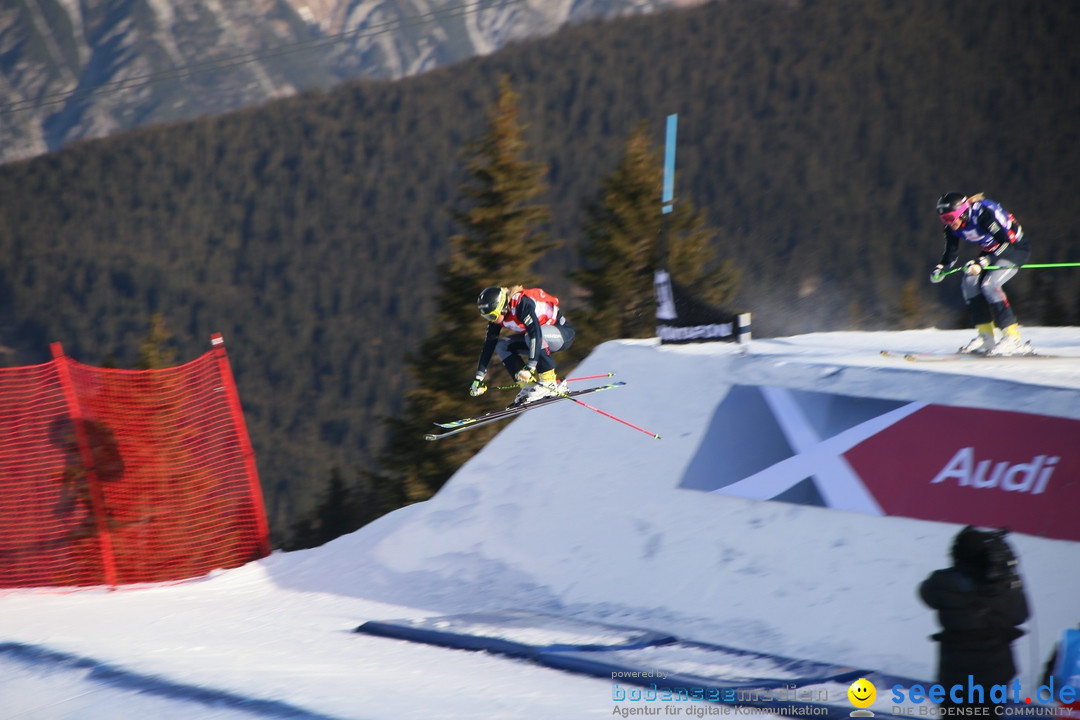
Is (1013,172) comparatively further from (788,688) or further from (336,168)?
(788,688)

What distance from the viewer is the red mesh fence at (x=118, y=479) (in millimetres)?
9289

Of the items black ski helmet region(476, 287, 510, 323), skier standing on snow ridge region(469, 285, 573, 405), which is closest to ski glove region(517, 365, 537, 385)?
skier standing on snow ridge region(469, 285, 573, 405)

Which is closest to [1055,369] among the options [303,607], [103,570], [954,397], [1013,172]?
[954,397]

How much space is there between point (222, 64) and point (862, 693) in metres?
101

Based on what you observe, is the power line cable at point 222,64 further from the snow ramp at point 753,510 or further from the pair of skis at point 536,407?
the snow ramp at point 753,510

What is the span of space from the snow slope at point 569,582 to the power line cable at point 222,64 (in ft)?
281

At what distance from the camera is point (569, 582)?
845 cm

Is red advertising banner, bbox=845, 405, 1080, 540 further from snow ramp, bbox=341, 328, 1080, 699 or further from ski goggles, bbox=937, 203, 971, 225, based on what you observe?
ski goggles, bbox=937, 203, 971, 225

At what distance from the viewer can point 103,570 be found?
9258 mm

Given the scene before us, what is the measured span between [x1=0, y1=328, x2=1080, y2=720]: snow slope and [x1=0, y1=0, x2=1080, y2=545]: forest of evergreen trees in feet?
137

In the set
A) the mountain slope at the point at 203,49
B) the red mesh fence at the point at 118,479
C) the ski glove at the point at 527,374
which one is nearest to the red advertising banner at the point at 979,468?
the ski glove at the point at 527,374

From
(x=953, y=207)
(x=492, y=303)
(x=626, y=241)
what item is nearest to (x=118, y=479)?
(x=492, y=303)

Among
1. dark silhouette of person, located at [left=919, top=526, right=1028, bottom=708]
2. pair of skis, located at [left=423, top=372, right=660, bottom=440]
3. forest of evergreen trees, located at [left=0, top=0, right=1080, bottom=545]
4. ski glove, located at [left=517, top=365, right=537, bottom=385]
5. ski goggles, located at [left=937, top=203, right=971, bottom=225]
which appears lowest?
dark silhouette of person, located at [left=919, top=526, right=1028, bottom=708]

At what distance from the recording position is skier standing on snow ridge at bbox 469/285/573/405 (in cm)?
916
